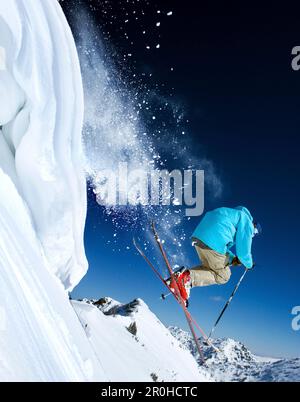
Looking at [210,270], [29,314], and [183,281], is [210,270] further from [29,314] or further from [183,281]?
[29,314]

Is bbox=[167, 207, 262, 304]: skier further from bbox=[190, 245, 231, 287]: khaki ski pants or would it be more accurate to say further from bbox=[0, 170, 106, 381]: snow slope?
bbox=[0, 170, 106, 381]: snow slope

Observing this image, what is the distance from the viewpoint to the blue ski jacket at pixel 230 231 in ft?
21.9

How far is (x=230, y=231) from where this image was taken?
22.3 ft

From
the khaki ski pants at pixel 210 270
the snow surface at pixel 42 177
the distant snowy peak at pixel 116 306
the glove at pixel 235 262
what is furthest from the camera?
the distant snowy peak at pixel 116 306

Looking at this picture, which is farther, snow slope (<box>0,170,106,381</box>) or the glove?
the glove

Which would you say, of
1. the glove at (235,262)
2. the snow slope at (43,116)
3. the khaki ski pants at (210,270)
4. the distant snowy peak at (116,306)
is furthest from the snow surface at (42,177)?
the distant snowy peak at (116,306)

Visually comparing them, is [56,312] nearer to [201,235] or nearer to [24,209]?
[24,209]

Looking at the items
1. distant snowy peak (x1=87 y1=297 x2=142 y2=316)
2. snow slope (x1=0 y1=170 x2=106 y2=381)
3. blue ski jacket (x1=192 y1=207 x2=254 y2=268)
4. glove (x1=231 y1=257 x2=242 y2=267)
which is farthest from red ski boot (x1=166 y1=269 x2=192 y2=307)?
distant snowy peak (x1=87 y1=297 x2=142 y2=316)

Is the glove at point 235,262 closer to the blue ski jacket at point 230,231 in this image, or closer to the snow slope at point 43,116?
the blue ski jacket at point 230,231

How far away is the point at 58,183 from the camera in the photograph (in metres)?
3.44

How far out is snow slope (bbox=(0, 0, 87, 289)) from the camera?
304cm

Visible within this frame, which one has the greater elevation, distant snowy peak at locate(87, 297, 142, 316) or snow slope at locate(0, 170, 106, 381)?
snow slope at locate(0, 170, 106, 381)
